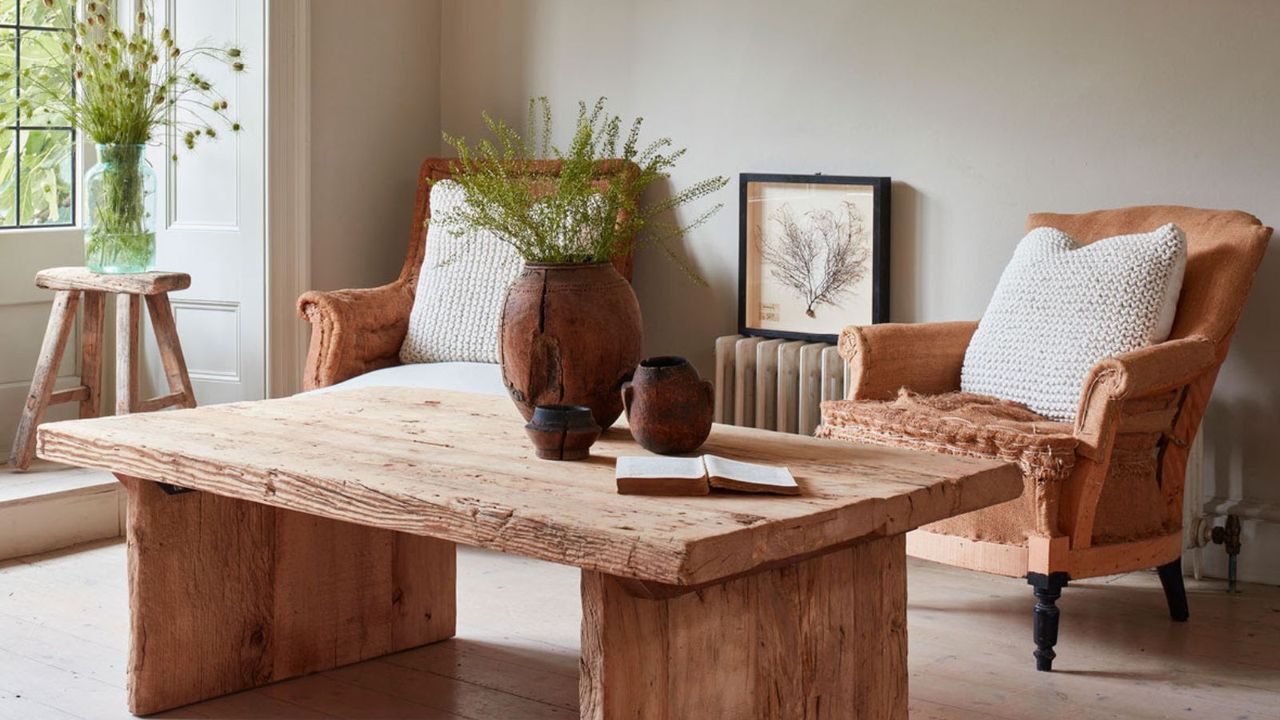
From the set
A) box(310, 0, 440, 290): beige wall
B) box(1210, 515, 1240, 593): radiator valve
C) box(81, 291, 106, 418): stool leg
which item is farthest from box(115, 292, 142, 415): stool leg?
box(1210, 515, 1240, 593): radiator valve

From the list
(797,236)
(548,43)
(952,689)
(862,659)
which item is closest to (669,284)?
(797,236)

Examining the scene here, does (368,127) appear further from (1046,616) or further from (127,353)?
(1046,616)

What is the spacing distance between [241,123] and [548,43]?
1.01 m

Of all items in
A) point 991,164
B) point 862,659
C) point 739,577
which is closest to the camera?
point 739,577

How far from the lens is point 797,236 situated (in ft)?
13.9

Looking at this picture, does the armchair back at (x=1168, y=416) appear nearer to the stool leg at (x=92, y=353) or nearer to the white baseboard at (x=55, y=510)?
the white baseboard at (x=55, y=510)

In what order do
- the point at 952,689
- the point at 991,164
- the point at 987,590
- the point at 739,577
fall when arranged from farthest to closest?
the point at 991,164, the point at 987,590, the point at 952,689, the point at 739,577

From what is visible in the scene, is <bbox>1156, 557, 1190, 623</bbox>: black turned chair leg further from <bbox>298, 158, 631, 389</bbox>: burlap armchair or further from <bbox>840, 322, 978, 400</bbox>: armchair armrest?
<bbox>298, 158, 631, 389</bbox>: burlap armchair

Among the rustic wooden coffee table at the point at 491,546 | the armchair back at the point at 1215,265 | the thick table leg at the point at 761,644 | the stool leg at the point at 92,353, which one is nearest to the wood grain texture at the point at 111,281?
the stool leg at the point at 92,353

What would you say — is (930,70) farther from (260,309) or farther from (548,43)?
(260,309)

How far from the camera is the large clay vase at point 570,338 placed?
2459mm

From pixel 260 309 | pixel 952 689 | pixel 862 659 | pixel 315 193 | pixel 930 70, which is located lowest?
pixel 952 689

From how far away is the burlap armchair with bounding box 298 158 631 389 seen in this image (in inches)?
155

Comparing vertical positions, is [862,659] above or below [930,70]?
below
